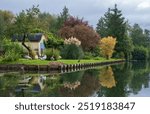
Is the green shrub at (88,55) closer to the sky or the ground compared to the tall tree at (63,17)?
closer to the ground

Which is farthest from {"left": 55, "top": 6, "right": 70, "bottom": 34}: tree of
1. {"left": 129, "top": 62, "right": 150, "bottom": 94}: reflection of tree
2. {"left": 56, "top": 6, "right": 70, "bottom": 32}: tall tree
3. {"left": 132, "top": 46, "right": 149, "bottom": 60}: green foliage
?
{"left": 129, "top": 62, "right": 150, "bottom": 94}: reflection of tree

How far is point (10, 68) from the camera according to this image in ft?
136

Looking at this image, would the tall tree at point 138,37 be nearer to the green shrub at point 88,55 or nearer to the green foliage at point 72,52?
the green shrub at point 88,55

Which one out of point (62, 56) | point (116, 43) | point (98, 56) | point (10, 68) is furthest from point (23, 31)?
point (116, 43)

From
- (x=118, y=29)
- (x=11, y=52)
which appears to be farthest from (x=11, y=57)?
(x=118, y=29)

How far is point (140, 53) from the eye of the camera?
88.6 m

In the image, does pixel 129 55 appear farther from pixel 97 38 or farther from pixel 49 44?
pixel 49 44

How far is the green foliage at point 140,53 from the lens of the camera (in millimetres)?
87338

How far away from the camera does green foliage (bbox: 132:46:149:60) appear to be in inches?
3438

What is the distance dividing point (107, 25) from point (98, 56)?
1378 cm

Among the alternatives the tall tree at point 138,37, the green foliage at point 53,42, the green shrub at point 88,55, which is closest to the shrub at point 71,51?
the green foliage at point 53,42

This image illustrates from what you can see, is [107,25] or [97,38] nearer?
[97,38]

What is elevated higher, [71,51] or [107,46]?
[107,46]

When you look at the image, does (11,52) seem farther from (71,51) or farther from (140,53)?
(140,53)
